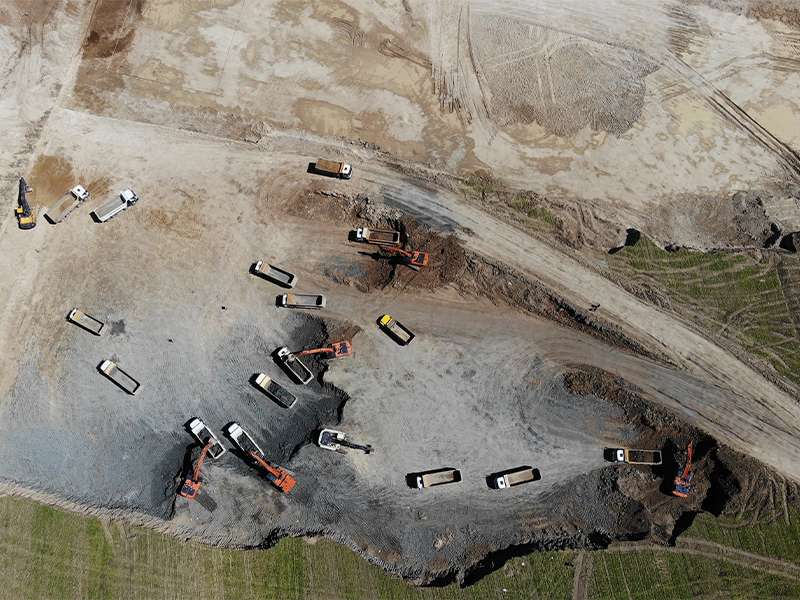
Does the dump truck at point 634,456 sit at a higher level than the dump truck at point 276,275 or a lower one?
lower

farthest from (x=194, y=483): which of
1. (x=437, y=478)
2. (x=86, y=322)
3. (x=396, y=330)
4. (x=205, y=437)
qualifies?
(x=396, y=330)

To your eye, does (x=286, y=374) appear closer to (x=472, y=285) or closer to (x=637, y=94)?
(x=472, y=285)

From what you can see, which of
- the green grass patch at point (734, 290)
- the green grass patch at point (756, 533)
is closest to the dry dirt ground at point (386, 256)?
the green grass patch at point (756, 533)

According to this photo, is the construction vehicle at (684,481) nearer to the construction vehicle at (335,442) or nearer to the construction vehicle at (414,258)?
the construction vehicle at (335,442)

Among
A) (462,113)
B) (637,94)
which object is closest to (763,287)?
(637,94)

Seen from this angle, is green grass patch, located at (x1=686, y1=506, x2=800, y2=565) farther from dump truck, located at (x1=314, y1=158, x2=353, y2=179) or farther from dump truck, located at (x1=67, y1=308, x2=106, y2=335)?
dump truck, located at (x1=67, y1=308, x2=106, y2=335)

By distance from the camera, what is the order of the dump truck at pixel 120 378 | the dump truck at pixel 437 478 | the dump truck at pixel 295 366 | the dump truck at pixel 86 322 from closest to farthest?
the dump truck at pixel 437 478
the dump truck at pixel 120 378
the dump truck at pixel 295 366
the dump truck at pixel 86 322

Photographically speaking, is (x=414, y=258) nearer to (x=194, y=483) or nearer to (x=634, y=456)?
(x=634, y=456)
